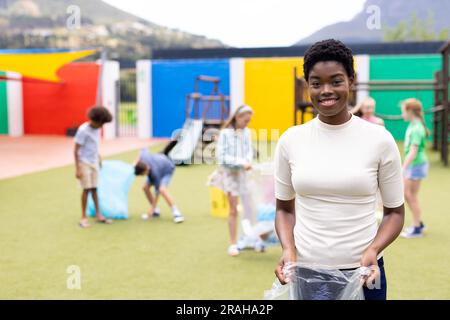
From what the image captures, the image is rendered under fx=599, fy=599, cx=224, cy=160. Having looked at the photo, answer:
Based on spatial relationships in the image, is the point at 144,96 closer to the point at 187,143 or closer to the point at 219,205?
the point at 187,143

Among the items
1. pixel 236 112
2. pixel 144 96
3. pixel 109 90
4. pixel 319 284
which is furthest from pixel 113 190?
pixel 109 90

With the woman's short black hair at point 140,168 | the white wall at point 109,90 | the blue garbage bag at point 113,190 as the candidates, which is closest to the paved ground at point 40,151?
the white wall at point 109,90

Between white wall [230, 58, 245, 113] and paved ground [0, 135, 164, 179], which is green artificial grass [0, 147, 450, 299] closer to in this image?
paved ground [0, 135, 164, 179]

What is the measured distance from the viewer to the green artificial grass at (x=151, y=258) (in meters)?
4.09

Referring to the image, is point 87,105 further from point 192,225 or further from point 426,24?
point 426,24

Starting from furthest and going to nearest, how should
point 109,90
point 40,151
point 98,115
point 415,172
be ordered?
point 109,90, point 40,151, point 98,115, point 415,172

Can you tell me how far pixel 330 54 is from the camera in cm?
182

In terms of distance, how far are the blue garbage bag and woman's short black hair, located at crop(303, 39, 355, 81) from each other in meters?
4.91

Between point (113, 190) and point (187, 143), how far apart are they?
6415mm

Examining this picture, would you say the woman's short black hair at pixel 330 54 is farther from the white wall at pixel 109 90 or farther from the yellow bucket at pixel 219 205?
the white wall at pixel 109 90

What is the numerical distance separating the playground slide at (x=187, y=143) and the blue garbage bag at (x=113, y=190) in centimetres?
519

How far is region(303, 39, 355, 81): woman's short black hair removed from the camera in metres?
1.82

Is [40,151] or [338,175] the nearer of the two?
[338,175]
